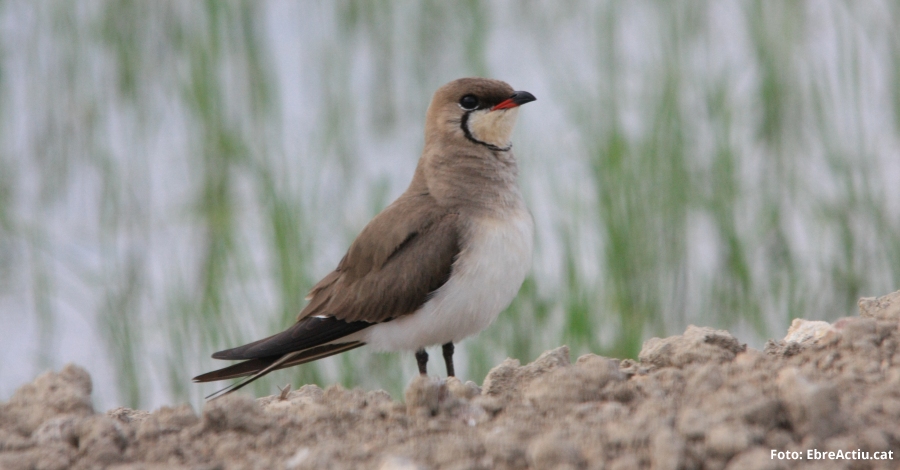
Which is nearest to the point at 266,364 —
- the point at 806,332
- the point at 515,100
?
the point at 515,100

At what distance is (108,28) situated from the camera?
6.61 meters

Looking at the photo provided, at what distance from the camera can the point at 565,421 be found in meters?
2.57

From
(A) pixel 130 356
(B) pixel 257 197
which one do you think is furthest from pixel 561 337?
A: (A) pixel 130 356

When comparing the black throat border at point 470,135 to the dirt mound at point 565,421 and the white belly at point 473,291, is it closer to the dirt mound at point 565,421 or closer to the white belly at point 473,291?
the white belly at point 473,291

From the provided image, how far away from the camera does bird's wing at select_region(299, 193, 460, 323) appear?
3952 millimetres

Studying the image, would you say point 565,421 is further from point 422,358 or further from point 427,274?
point 422,358

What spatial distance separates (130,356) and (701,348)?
3.67 metres

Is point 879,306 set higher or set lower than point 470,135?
lower

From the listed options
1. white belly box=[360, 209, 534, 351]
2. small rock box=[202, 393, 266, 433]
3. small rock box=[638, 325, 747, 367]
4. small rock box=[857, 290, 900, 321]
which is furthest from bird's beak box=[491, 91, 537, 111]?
small rock box=[202, 393, 266, 433]

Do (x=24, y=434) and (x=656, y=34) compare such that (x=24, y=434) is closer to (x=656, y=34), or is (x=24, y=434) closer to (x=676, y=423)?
(x=676, y=423)

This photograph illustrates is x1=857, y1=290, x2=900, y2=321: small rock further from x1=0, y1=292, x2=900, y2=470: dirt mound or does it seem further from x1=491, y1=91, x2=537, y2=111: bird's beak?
x1=491, y1=91, x2=537, y2=111: bird's beak

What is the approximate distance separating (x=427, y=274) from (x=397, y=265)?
0.14 metres

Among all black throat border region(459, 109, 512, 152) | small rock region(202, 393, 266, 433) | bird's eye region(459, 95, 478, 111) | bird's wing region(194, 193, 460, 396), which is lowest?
small rock region(202, 393, 266, 433)

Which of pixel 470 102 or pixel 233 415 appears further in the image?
pixel 470 102
